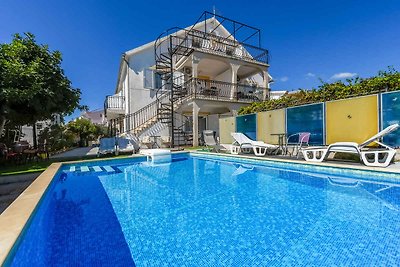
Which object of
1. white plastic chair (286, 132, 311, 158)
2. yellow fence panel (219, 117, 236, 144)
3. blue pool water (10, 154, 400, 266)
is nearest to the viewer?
blue pool water (10, 154, 400, 266)

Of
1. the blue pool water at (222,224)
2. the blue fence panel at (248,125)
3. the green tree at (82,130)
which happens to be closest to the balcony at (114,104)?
the green tree at (82,130)

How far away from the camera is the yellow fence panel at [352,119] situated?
6971mm

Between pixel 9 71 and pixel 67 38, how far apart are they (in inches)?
404

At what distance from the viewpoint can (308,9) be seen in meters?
18.6

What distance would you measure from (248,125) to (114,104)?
39.7 feet

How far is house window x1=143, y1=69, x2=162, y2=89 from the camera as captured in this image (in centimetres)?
1738

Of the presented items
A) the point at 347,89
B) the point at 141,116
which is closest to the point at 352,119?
the point at 347,89

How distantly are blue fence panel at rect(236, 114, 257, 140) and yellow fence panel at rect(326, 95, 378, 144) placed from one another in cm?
381

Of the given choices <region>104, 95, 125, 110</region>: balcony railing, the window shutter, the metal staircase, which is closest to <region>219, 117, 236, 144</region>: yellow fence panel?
the metal staircase

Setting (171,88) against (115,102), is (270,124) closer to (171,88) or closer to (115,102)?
(171,88)

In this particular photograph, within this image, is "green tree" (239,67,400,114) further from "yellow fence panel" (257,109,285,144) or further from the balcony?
the balcony

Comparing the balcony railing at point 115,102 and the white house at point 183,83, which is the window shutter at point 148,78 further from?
the balcony railing at point 115,102

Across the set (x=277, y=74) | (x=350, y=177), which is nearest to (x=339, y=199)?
(x=350, y=177)

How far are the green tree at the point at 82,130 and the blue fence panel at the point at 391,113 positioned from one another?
83.5 ft
